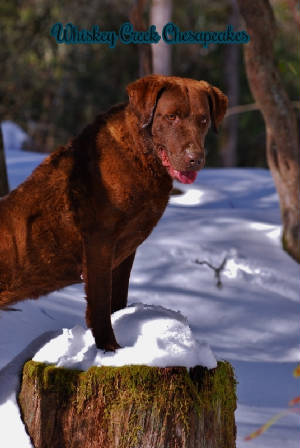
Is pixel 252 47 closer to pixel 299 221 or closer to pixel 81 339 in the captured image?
pixel 299 221

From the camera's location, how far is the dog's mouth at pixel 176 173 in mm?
3195

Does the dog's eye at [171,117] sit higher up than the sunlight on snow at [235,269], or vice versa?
the dog's eye at [171,117]

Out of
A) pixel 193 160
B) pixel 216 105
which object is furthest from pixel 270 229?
pixel 193 160

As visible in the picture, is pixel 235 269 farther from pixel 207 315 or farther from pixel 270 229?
pixel 270 229

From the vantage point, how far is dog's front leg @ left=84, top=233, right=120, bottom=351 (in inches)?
133

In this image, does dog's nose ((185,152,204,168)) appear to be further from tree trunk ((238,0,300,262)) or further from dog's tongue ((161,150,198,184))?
tree trunk ((238,0,300,262))

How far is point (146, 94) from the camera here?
3297mm

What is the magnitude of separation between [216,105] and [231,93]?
2172 cm

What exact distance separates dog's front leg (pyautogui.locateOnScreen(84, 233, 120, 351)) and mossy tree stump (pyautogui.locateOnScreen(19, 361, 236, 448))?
16 cm

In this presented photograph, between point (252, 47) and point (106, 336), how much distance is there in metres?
5.83

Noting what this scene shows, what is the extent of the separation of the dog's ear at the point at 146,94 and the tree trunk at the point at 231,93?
21.3 m

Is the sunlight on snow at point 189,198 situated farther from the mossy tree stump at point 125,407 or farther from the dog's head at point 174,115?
the dog's head at point 174,115

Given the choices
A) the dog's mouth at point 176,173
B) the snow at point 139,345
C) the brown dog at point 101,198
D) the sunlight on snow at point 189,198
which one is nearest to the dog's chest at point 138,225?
the brown dog at point 101,198

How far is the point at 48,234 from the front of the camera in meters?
3.46
